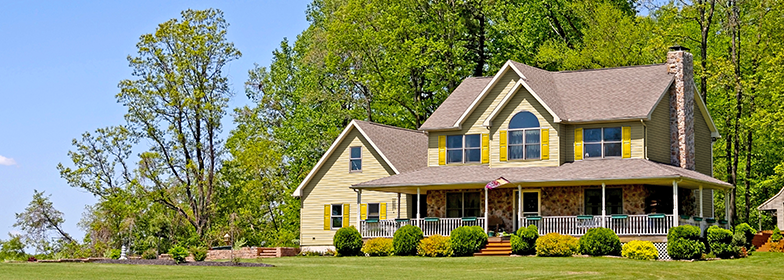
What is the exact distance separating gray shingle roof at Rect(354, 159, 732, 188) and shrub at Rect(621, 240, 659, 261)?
2.44 meters

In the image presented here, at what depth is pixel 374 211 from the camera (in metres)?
44.9

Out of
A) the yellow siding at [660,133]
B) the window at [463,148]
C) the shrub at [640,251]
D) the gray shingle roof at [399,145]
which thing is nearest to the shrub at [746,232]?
the shrub at [640,251]

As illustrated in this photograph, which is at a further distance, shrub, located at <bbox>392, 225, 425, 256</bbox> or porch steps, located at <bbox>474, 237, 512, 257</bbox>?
shrub, located at <bbox>392, 225, 425, 256</bbox>

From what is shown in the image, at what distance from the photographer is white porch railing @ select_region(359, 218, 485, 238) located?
133 feet

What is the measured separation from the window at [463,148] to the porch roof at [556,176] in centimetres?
39

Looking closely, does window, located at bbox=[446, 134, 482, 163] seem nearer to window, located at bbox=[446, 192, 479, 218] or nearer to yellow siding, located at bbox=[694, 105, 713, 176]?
window, located at bbox=[446, 192, 479, 218]

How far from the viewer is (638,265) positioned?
31.5m

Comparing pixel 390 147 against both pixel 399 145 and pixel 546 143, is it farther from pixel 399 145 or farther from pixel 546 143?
pixel 546 143

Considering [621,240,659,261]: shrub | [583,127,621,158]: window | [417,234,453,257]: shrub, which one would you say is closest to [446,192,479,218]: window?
[417,234,453,257]: shrub

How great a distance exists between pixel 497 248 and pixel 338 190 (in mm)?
9740

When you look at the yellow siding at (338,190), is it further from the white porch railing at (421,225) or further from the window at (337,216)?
the white porch railing at (421,225)

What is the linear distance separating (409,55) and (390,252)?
15833 mm

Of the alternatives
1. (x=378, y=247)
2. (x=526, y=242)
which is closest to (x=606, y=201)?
(x=526, y=242)

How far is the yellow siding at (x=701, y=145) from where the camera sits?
4359 centimetres
